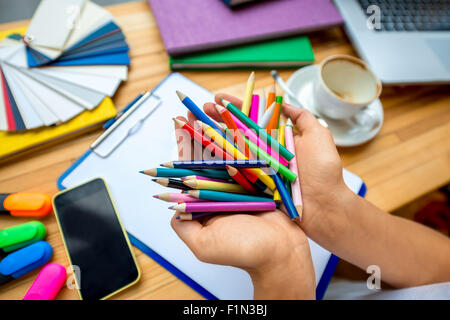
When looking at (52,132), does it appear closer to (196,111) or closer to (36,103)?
(36,103)

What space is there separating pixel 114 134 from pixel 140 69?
0.55 ft

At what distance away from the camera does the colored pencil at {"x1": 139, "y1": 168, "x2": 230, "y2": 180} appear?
0.34 meters

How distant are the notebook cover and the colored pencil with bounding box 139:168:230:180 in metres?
0.24

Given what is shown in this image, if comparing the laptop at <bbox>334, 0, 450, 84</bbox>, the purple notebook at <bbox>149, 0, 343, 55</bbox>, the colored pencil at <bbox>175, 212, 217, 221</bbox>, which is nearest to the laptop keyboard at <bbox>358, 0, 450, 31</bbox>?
the laptop at <bbox>334, 0, 450, 84</bbox>

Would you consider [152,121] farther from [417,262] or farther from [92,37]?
[417,262]

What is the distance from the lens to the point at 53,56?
0.53 meters

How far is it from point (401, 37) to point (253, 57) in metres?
0.36

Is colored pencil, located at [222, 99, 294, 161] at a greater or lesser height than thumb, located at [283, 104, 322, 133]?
greater

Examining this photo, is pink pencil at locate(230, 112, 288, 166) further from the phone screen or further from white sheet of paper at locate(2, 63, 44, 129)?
white sheet of paper at locate(2, 63, 44, 129)

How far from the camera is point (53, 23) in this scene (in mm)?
552

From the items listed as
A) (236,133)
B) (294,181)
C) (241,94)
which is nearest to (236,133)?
(236,133)

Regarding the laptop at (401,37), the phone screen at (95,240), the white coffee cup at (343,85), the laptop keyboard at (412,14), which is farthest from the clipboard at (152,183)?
the laptop keyboard at (412,14)

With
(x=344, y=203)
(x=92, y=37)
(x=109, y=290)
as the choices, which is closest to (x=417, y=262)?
(x=344, y=203)

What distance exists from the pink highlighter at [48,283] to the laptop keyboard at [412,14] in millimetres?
802
